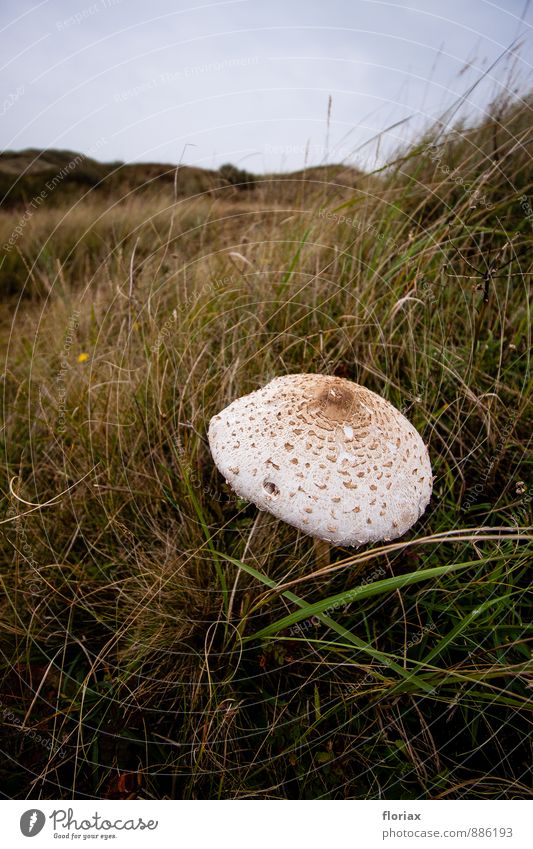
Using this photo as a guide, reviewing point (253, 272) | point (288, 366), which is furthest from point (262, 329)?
point (253, 272)

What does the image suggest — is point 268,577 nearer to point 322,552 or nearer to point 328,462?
point 322,552

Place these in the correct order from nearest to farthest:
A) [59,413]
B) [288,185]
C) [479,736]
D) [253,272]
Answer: [479,736]
[59,413]
[253,272]
[288,185]

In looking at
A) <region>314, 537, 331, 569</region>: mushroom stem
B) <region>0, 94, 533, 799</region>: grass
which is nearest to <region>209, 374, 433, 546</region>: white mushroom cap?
<region>0, 94, 533, 799</region>: grass

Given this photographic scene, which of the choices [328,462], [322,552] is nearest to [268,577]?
[322,552]

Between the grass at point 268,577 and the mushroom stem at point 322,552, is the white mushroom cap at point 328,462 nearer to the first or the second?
the grass at point 268,577

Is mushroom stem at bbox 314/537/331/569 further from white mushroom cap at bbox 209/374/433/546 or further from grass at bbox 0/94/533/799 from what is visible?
white mushroom cap at bbox 209/374/433/546

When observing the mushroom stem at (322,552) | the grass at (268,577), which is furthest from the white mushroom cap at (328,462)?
the mushroom stem at (322,552)
